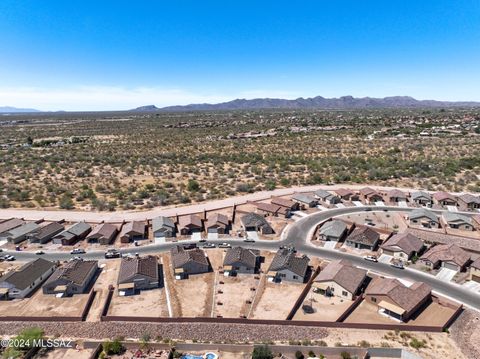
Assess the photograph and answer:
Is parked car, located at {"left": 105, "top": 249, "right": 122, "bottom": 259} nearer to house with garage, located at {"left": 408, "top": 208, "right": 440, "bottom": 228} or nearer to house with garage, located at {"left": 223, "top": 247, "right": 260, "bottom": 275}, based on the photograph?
house with garage, located at {"left": 223, "top": 247, "right": 260, "bottom": 275}

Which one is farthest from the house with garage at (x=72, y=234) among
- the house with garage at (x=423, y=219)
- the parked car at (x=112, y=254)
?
the house with garage at (x=423, y=219)

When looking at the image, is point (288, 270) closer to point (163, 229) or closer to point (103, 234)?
point (163, 229)

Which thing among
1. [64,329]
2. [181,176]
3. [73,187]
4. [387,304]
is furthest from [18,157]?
[387,304]

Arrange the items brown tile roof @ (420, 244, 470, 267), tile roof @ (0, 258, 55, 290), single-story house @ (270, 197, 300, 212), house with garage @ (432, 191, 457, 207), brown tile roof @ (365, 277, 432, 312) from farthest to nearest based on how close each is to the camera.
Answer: house with garage @ (432, 191, 457, 207) → single-story house @ (270, 197, 300, 212) → brown tile roof @ (420, 244, 470, 267) → tile roof @ (0, 258, 55, 290) → brown tile roof @ (365, 277, 432, 312)

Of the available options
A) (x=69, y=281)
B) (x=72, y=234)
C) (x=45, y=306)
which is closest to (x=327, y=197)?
(x=72, y=234)

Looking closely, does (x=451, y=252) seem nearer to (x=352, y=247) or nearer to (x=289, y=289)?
(x=352, y=247)

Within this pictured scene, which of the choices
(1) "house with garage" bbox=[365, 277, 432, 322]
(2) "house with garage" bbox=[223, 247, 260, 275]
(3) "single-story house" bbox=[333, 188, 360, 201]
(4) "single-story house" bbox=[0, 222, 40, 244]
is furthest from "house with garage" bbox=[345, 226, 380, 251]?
(4) "single-story house" bbox=[0, 222, 40, 244]
